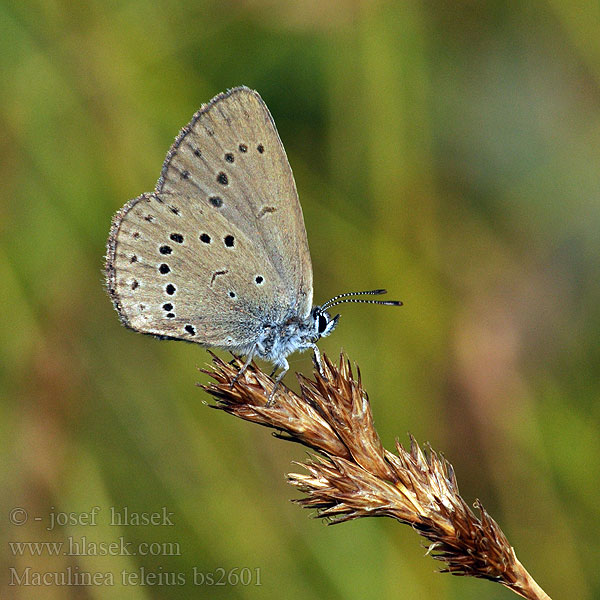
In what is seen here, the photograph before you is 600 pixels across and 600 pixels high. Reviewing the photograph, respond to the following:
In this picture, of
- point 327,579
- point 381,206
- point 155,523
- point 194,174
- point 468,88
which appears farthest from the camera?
point 468,88

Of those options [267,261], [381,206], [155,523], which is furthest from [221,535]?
[381,206]

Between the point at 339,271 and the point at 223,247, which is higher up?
the point at 339,271

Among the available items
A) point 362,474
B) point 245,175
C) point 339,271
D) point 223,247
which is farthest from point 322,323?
point 339,271

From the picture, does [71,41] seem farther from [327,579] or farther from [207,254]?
[327,579]

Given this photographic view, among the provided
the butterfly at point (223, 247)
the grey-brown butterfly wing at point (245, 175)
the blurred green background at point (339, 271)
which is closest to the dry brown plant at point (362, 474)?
the butterfly at point (223, 247)

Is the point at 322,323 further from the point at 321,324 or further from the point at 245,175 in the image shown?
the point at 245,175

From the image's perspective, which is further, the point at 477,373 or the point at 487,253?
the point at 487,253
